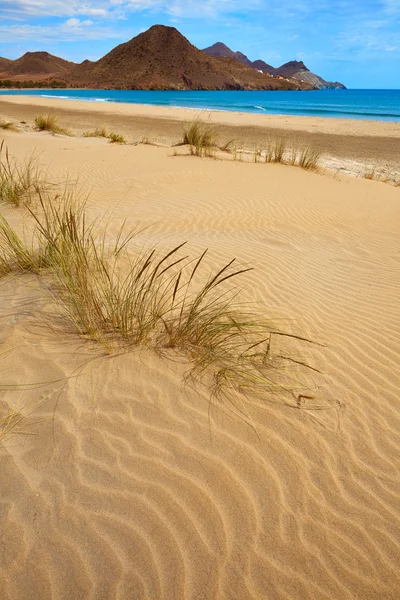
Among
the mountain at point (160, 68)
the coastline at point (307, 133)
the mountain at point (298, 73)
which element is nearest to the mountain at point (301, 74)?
the mountain at point (298, 73)

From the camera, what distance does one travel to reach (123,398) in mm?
2260

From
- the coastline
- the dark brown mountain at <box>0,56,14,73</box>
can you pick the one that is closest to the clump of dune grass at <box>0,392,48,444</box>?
the coastline

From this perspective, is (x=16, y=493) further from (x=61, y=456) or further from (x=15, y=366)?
(x=15, y=366)

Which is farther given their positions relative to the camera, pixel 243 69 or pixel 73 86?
pixel 243 69

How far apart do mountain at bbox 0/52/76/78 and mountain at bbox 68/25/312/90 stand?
52.5ft

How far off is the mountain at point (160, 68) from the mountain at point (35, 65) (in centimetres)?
1602

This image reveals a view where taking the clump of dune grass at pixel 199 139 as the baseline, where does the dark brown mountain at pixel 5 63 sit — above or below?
above

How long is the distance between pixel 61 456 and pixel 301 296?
2.68 m

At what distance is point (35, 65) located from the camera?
108 metres

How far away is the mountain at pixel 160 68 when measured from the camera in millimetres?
87250

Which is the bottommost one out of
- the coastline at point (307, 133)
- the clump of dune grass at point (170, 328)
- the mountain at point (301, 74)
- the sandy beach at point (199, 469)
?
the sandy beach at point (199, 469)

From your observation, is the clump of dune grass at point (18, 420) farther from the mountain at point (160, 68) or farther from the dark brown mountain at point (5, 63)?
the dark brown mountain at point (5, 63)

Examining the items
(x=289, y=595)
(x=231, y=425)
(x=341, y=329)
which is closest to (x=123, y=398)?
(x=231, y=425)

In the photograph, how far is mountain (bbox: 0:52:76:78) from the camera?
4136 inches
